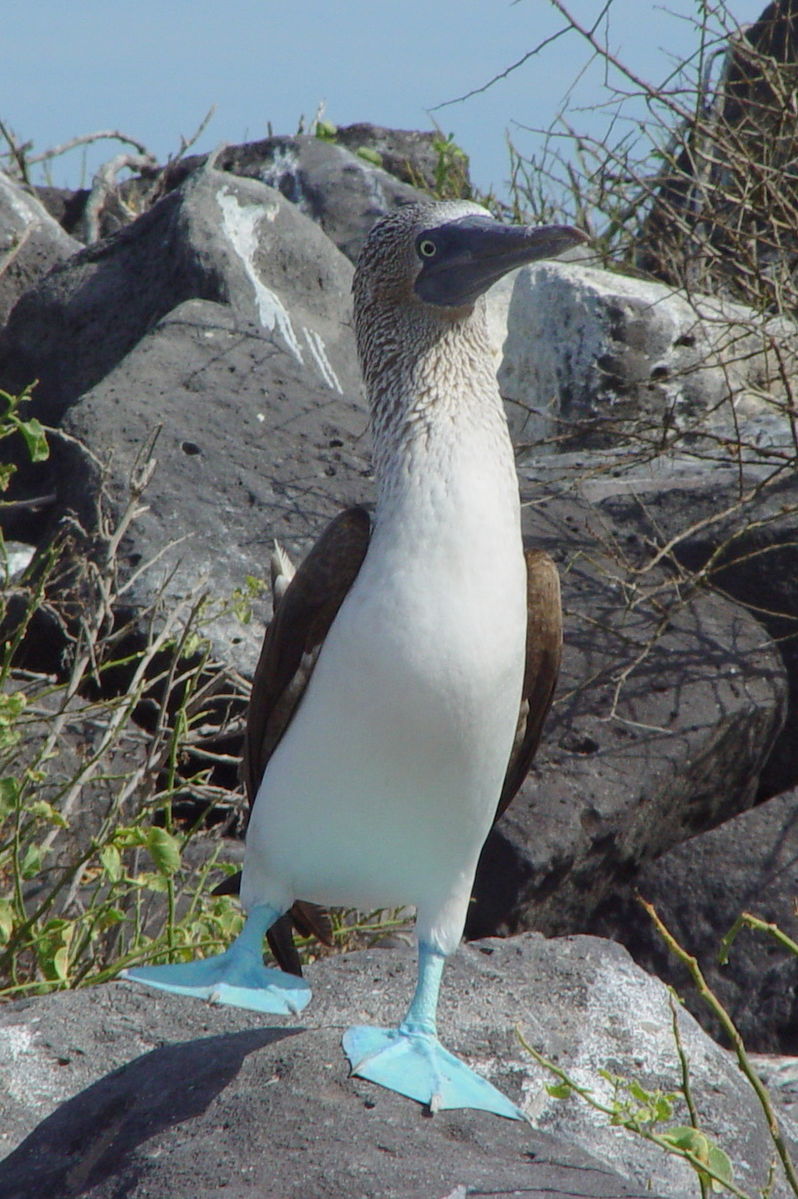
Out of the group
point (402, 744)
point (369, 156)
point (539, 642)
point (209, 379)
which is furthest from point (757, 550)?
point (369, 156)

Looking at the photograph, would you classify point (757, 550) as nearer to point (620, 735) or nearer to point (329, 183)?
point (620, 735)

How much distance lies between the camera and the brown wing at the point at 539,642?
290cm

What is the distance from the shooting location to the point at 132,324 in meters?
6.69

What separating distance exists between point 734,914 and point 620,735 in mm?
661

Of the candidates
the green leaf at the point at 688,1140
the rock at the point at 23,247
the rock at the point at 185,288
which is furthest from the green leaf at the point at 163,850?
the rock at the point at 23,247

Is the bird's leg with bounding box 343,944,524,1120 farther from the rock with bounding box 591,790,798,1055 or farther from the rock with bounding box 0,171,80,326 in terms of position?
the rock with bounding box 0,171,80,326

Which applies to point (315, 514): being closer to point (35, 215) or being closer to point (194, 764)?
point (194, 764)

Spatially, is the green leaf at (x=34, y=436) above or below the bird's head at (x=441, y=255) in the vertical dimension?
below

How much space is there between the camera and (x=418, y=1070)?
2.42m

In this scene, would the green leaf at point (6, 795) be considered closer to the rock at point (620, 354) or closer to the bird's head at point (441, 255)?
the bird's head at point (441, 255)

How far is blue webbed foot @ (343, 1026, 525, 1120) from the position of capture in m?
2.38

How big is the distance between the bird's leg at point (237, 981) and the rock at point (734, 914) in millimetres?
2048

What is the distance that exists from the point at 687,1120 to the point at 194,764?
2.40 metres

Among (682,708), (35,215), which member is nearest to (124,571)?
(682,708)
